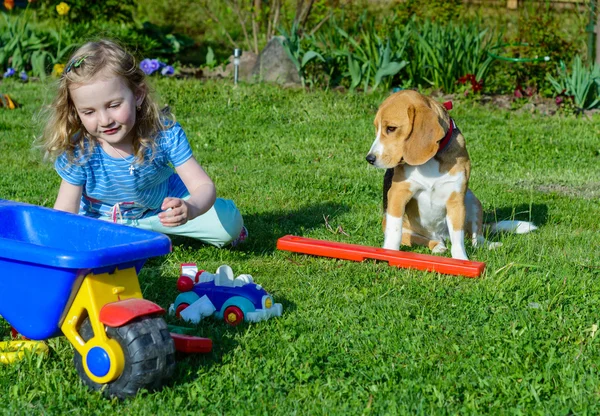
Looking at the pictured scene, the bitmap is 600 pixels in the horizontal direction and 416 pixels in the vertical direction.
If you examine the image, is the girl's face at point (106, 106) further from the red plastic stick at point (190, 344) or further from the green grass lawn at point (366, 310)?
the red plastic stick at point (190, 344)

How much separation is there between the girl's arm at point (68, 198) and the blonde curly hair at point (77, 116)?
0.51 feet

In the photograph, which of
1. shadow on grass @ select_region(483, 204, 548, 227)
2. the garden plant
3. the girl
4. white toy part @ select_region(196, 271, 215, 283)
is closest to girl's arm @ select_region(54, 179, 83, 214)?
the girl

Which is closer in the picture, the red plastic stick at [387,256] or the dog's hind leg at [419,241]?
the red plastic stick at [387,256]

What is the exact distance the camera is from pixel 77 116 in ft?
13.1

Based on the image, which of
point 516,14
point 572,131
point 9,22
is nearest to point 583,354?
point 572,131

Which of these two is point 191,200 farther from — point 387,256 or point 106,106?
point 387,256

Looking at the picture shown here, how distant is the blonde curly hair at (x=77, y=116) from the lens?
373cm

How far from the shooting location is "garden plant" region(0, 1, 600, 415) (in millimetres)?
2854

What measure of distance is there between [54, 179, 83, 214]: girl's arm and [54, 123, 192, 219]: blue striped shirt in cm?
3

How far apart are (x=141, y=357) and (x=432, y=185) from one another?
221 cm

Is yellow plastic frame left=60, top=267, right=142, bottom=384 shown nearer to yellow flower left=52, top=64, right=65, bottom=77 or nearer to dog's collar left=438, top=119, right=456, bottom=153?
dog's collar left=438, top=119, right=456, bottom=153

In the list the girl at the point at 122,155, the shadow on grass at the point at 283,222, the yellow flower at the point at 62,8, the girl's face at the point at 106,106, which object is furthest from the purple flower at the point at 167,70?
the girl's face at the point at 106,106

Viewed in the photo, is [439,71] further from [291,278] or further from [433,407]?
[433,407]

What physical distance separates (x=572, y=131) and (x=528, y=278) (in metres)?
4.42
